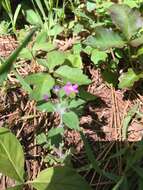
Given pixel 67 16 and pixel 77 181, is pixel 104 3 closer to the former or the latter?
pixel 67 16

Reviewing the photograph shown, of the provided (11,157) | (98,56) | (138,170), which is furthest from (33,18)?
(138,170)

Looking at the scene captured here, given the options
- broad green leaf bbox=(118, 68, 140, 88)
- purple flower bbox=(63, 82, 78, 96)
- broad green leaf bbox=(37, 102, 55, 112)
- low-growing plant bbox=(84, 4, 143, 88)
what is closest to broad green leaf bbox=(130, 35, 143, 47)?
low-growing plant bbox=(84, 4, 143, 88)

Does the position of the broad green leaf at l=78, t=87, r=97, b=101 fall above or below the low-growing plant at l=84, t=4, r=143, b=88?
below

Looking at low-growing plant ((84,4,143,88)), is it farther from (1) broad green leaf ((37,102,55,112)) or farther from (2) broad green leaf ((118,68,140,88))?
(1) broad green leaf ((37,102,55,112))

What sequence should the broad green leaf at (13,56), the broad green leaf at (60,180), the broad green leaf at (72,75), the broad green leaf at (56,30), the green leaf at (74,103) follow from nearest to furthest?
1. the broad green leaf at (13,56)
2. the broad green leaf at (60,180)
3. the green leaf at (74,103)
4. the broad green leaf at (72,75)
5. the broad green leaf at (56,30)

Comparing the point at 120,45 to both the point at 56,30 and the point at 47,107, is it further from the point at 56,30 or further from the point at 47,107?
the point at 47,107

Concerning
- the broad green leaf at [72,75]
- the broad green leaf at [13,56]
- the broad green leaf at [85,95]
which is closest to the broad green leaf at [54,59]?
the broad green leaf at [72,75]

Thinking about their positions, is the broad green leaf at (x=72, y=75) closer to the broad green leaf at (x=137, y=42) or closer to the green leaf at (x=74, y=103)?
the green leaf at (x=74, y=103)
